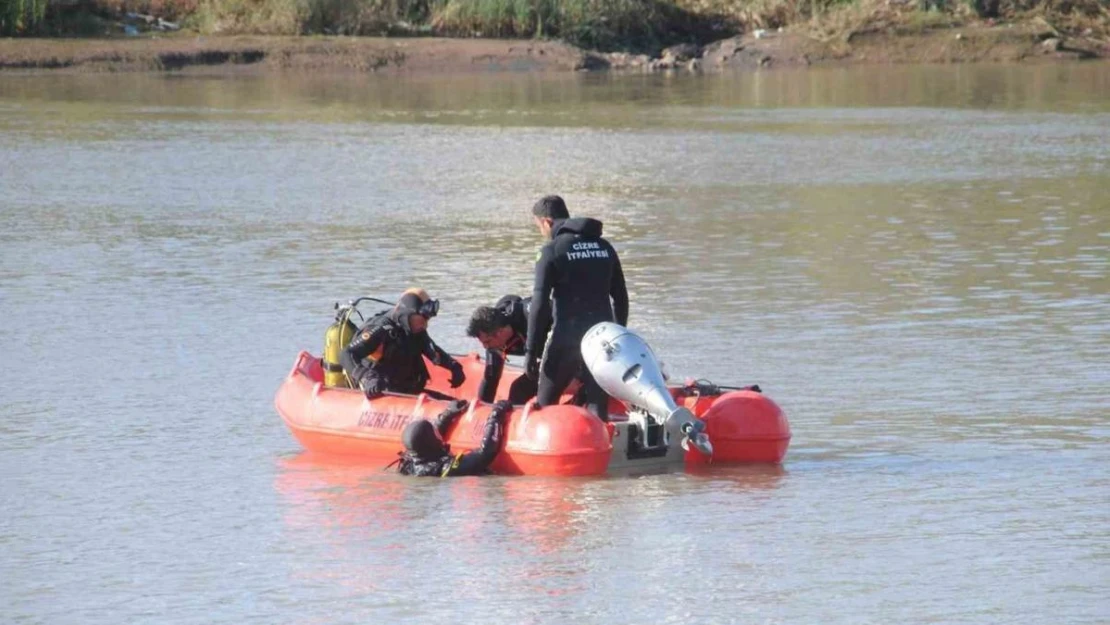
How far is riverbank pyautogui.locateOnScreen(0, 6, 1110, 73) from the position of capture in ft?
149

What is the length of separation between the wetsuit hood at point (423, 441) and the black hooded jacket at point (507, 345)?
53cm

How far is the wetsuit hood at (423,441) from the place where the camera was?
10148 mm

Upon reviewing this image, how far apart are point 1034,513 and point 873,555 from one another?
1.11 metres

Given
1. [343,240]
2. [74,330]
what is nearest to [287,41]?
[343,240]

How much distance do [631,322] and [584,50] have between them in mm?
34735

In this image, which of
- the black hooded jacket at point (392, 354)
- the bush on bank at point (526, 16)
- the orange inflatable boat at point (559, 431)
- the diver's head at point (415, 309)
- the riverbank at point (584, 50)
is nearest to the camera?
the orange inflatable boat at point (559, 431)

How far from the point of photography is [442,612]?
788 cm

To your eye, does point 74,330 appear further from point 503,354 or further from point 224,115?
point 224,115

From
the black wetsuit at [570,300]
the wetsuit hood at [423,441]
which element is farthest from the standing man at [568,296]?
the wetsuit hood at [423,441]

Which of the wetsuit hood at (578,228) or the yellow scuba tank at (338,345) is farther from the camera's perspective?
the yellow scuba tank at (338,345)

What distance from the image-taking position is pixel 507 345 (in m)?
10.7

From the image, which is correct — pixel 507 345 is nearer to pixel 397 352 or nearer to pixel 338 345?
pixel 397 352

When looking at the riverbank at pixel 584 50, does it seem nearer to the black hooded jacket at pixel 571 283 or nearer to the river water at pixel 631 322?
the river water at pixel 631 322

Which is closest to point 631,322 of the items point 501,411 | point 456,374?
point 456,374
